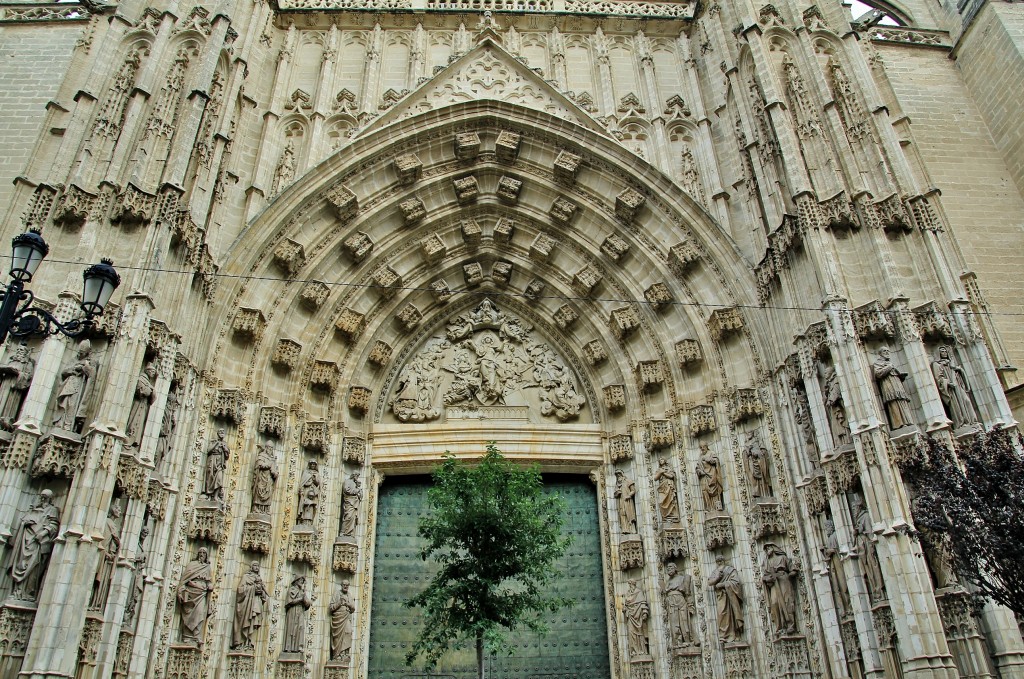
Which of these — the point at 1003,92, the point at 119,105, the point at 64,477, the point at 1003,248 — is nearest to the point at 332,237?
the point at 119,105

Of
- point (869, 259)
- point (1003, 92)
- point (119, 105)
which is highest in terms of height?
point (1003, 92)

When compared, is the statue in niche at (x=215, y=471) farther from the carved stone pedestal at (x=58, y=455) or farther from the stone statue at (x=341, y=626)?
the stone statue at (x=341, y=626)

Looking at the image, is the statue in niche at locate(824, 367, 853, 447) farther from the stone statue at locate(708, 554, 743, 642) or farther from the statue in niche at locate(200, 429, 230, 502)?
the statue in niche at locate(200, 429, 230, 502)

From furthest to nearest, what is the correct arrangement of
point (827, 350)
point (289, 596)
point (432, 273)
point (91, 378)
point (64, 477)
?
point (432, 273) → point (289, 596) → point (827, 350) → point (91, 378) → point (64, 477)

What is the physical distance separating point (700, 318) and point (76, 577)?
8.77 meters

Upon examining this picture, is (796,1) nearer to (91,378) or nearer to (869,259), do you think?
(869,259)

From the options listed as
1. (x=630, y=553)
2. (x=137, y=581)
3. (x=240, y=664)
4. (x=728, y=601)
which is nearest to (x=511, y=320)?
(x=630, y=553)

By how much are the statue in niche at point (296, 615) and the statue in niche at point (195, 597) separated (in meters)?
1.13

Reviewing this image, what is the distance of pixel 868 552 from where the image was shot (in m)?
8.19

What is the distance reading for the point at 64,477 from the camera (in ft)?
26.3

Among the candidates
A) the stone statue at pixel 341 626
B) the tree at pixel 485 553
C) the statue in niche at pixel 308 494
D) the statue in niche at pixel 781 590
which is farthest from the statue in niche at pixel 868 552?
the statue in niche at pixel 308 494

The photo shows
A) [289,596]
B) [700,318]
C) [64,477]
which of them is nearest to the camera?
[64,477]

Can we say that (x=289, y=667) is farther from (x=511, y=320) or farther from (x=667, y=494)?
(x=511, y=320)

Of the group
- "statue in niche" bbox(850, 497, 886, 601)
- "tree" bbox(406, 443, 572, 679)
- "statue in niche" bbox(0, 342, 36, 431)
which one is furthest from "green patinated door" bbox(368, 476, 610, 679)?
"statue in niche" bbox(0, 342, 36, 431)
